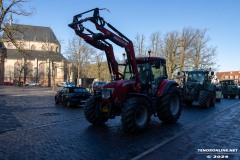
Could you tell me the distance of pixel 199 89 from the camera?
18.6 meters

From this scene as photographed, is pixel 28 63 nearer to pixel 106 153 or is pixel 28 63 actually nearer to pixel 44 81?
pixel 44 81

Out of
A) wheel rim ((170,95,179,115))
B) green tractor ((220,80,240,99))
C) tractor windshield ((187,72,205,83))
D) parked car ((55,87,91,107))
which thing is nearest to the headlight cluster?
wheel rim ((170,95,179,115))

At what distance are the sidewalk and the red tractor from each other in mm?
1362

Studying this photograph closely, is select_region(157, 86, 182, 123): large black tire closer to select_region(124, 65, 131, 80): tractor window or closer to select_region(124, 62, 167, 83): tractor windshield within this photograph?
select_region(124, 62, 167, 83): tractor windshield

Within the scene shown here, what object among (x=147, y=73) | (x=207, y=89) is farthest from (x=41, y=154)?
(x=207, y=89)

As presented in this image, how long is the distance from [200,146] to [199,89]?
12.3 meters

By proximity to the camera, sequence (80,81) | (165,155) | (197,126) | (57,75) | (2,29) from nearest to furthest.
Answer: (165,155) < (197,126) < (2,29) < (80,81) < (57,75)

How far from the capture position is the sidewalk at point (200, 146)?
5977 mm

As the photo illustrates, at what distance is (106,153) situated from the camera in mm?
6133

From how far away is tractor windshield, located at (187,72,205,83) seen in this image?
1939cm

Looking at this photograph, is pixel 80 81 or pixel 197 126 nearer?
pixel 197 126

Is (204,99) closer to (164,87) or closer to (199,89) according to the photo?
(199,89)

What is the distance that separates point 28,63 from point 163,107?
88714 mm

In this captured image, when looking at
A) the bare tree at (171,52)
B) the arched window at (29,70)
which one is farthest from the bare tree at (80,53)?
the arched window at (29,70)
